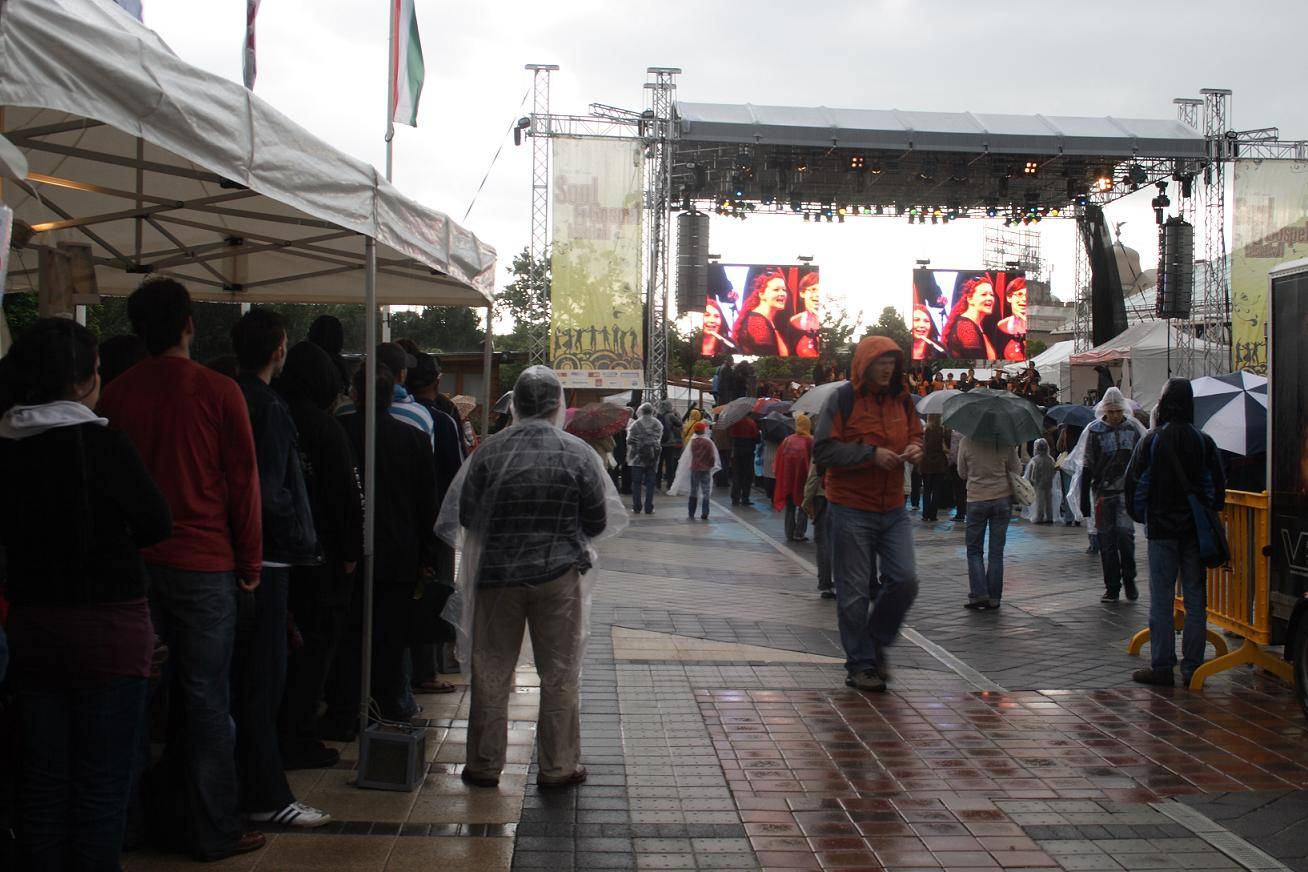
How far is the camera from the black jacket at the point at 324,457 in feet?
17.2

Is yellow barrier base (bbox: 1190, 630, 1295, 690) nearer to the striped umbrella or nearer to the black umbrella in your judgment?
the striped umbrella

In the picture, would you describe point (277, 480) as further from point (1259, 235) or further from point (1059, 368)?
point (1059, 368)

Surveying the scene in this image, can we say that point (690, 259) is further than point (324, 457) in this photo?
Yes

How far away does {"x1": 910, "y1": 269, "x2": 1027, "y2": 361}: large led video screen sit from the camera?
31078mm

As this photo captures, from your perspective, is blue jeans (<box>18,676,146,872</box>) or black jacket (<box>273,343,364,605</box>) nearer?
blue jeans (<box>18,676,146,872</box>)

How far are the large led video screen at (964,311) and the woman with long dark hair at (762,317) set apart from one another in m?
3.49

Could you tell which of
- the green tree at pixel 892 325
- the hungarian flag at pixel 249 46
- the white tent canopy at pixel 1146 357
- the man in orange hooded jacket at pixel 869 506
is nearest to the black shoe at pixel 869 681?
the man in orange hooded jacket at pixel 869 506

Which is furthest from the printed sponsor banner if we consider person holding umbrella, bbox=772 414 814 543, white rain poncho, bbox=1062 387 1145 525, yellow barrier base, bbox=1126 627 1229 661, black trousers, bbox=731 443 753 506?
black trousers, bbox=731 443 753 506

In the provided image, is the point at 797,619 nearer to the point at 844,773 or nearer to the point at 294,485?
the point at 844,773

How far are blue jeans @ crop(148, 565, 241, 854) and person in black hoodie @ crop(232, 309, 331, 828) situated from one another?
0.86 ft

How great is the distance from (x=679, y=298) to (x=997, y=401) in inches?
644

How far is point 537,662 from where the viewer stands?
17.5 feet

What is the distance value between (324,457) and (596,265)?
63.5 ft

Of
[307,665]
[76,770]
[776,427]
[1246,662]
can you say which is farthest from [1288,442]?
[776,427]
